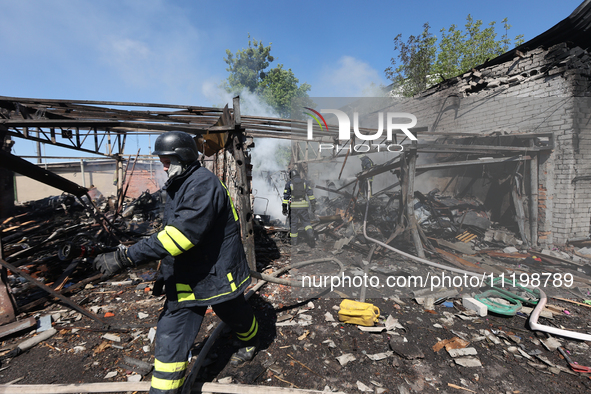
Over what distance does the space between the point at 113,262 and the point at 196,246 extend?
653mm

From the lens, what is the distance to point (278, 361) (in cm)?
278

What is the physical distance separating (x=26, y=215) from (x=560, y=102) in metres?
19.0

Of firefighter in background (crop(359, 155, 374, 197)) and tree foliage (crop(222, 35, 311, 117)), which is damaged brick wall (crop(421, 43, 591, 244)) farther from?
tree foliage (crop(222, 35, 311, 117))

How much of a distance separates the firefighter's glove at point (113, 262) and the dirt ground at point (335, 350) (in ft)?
4.17

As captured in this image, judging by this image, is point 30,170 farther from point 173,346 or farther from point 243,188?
point 173,346

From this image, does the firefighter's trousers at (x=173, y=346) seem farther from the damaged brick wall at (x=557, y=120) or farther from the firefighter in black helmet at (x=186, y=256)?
the damaged brick wall at (x=557, y=120)

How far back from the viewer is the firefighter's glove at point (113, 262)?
207 centimetres

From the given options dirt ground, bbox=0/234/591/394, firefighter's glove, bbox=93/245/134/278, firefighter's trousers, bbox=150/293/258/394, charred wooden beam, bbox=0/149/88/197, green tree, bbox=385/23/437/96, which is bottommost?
dirt ground, bbox=0/234/591/394

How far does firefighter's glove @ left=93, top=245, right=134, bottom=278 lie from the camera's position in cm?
207

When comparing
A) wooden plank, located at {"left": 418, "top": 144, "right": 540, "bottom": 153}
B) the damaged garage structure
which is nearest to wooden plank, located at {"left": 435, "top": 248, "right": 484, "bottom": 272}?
the damaged garage structure

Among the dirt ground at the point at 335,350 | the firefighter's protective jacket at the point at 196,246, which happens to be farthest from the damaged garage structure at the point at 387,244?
the firefighter's protective jacket at the point at 196,246

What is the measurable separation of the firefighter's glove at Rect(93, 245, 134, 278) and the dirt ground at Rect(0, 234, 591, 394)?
1272 millimetres

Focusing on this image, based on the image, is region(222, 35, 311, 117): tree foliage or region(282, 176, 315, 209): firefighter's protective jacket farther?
region(222, 35, 311, 117): tree foliage

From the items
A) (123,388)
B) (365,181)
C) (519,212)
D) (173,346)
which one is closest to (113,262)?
(173,346)
